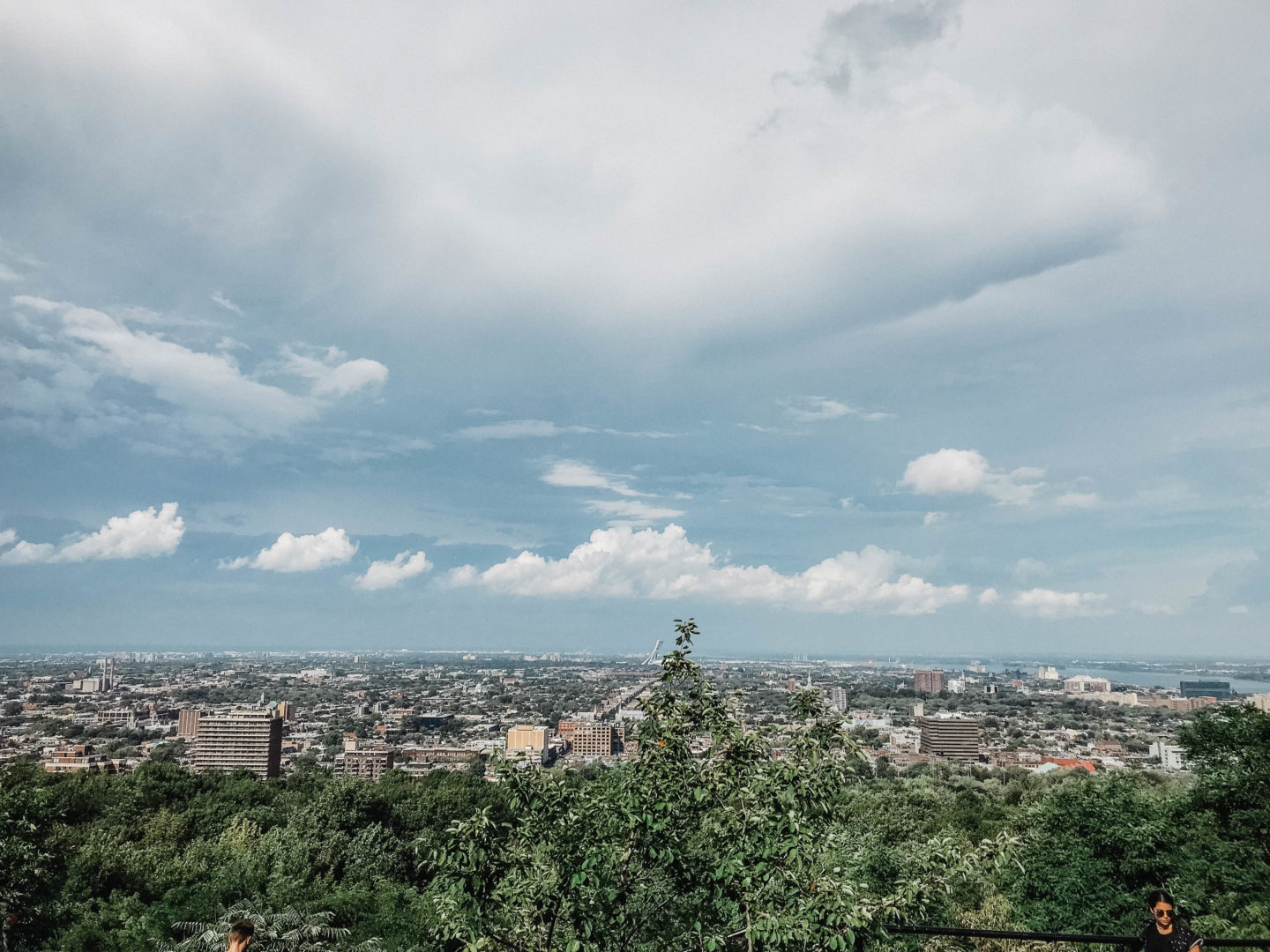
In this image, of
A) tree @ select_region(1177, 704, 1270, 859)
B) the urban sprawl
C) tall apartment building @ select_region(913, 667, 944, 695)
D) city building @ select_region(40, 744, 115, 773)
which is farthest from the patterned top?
tall apartment building @ select_region(913, 667, 944, 695)

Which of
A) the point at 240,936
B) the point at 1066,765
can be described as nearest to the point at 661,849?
the point at 240,936

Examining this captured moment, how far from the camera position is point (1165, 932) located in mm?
4488

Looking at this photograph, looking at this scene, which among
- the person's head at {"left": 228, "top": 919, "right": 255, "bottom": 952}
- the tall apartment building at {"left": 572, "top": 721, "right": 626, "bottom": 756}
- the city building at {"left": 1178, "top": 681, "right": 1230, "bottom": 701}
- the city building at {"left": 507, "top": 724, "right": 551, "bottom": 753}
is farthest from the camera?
the city building at {"left": 1178, "top": 681, "right": 1230, "bottom": 701}

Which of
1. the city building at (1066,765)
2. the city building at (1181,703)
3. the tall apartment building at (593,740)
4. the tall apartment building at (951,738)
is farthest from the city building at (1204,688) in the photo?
the tall apartment building at (593,740)

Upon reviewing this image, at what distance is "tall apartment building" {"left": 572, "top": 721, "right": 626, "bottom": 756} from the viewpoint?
69312 mm

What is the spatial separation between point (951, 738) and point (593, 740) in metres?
39.9

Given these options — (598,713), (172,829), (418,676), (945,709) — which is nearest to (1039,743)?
(945,709)

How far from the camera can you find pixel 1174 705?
117 meters

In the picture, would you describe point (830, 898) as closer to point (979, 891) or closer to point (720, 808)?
point (720, 808)

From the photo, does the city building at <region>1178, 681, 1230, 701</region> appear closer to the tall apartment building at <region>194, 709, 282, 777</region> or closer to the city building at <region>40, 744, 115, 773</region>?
the tall apartment building at <region>194, 709, 282, 777</region>

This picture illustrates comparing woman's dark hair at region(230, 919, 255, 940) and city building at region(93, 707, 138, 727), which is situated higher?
woman's dark hair at region(230, 919, 255, 940)

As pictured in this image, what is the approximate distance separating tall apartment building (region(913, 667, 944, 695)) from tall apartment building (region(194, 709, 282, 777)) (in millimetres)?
122471

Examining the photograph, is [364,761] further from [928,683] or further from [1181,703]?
[928,683]

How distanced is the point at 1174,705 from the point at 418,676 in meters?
145
